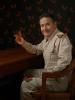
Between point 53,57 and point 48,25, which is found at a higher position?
point 48,25

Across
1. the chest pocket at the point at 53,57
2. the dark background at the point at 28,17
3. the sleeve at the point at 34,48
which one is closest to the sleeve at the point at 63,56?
the chest pocket at the point at 53,57

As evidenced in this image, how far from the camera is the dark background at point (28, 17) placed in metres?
3.64

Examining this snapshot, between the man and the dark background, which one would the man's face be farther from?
the dark background

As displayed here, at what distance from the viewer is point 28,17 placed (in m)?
3.80

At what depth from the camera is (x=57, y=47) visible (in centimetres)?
293

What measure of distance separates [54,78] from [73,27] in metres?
1.34

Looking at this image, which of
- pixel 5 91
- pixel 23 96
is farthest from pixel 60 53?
pixel 5 91

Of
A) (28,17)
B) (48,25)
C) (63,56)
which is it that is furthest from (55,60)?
(28,17)

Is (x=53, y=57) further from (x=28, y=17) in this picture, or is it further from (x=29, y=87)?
(x=28, y=17)

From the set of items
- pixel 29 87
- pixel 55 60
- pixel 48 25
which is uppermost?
pixel 48 25

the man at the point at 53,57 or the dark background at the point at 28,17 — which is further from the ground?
the dark background at the point at 28,17

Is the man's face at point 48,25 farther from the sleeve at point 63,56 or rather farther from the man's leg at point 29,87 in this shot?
the man's leg at point 29,87

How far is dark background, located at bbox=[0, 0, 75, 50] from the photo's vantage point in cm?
364

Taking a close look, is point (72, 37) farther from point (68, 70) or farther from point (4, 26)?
point (68, 70)
